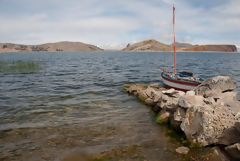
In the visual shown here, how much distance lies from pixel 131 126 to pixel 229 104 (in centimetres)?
653

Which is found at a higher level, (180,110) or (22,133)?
(180,110)

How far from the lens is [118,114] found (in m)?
15.0

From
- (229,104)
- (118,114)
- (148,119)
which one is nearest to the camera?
(229,104)

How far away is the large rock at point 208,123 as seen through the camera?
28.1ft

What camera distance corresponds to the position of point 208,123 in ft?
28.4

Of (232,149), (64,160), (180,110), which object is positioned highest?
(180,110)

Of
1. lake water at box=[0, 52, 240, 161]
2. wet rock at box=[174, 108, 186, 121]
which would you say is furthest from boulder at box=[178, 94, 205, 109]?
lake water at box=[0, 52, 240, 161]

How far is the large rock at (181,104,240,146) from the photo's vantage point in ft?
28.1

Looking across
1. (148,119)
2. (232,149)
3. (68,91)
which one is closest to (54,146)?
(148,119)

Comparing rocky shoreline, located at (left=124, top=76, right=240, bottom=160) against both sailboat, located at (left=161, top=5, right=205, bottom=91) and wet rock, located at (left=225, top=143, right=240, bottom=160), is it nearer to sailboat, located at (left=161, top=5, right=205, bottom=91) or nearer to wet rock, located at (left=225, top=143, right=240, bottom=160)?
wet rock, located at (left=225, top=143, right=240, bottom=160)

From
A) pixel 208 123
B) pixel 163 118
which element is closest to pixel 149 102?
pixel 163 118

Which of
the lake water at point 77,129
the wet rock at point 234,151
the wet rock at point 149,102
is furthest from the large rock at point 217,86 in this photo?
the wet rock at point 234,151

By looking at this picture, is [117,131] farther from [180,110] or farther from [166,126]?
[180,110]

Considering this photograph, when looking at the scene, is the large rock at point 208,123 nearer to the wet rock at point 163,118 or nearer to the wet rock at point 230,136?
the wet rock at point 230,136
